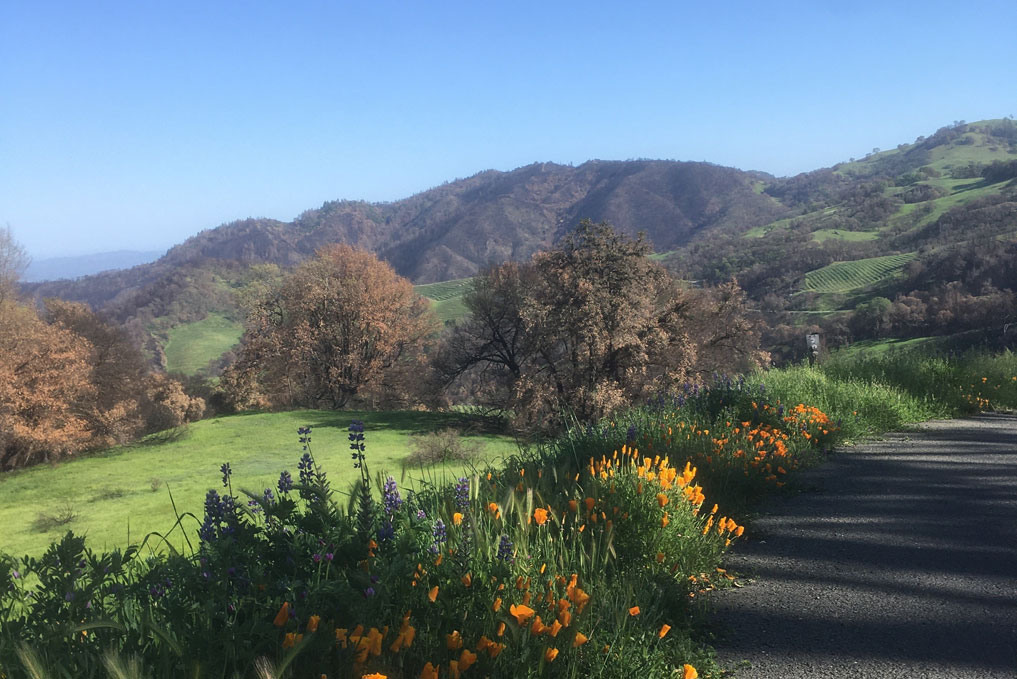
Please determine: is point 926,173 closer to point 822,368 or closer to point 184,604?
point 822,368

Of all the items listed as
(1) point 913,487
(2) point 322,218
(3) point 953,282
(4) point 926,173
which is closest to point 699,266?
(3) point 953,282

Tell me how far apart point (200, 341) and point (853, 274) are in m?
79.9

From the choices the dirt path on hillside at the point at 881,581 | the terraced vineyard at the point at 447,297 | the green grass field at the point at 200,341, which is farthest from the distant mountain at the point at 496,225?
the dirt path on hillside at the point at 881,581

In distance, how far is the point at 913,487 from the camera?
4.98 metres

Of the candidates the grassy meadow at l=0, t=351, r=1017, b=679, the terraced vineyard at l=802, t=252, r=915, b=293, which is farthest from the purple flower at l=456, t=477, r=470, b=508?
the terraced vineyard at l=802, t=252, r=915, b=293

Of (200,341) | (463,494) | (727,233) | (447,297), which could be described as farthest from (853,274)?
(463,494)

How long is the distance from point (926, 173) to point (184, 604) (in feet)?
502

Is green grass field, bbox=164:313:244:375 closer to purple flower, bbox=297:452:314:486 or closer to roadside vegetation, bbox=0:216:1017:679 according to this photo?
roadside vegetation, bbox=0:216:1017:679

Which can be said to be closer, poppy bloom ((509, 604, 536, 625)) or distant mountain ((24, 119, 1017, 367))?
poppy bloom ((509, 604, 536, 625))

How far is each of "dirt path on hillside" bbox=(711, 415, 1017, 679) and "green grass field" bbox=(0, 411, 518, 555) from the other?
4.24m

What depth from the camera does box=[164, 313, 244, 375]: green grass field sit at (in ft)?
236

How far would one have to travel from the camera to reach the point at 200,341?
262ft

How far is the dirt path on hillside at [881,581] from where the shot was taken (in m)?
2.55

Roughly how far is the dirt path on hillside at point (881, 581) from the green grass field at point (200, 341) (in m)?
69.6
